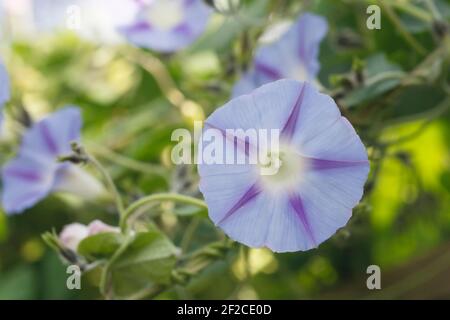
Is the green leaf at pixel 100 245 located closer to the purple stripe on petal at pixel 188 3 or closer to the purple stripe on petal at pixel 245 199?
the purple stripe on petal at pixel 245 199

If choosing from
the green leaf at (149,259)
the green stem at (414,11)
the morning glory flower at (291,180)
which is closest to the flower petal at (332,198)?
the morning glory flower at (291,180)

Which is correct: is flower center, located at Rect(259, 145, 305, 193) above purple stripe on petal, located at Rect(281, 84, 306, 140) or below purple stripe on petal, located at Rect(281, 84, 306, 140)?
below

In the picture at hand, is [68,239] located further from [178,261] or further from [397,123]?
[397,123]

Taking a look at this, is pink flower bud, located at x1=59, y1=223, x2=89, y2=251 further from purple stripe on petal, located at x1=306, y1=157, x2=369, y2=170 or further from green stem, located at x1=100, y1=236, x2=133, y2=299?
purple stripe on petal, located at x1=306, y1=157, x2=369, y2=170

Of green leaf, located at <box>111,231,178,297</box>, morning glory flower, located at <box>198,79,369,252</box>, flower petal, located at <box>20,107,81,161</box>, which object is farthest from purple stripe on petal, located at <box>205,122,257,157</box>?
flower petal, located at <box>20,107,81,161</box>

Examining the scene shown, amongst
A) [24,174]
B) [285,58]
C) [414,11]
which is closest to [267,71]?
[285,58]
